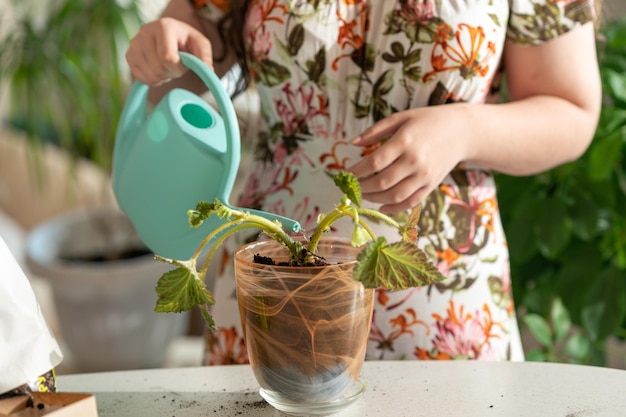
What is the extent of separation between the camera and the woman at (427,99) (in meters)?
0.77

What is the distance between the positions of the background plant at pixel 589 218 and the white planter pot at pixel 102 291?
1.04 metres

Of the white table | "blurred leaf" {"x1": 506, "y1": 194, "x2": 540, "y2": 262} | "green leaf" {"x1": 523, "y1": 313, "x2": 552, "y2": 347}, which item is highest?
the white table

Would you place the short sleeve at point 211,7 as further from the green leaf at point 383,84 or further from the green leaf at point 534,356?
the green leaf at point 534,356

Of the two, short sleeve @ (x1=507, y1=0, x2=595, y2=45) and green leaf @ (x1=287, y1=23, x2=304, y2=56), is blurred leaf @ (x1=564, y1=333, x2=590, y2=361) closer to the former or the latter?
short sleeve @ (x1=507, y1=0, x2=595, y2=45)

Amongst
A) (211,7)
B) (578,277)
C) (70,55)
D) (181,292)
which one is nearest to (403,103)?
(211,7)

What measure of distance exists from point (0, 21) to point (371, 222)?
1.72 meters

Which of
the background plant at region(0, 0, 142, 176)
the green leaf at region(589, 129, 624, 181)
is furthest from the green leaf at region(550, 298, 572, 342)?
the background plant at region(0, 0, 142, 176)

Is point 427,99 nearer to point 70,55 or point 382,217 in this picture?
point 382,217

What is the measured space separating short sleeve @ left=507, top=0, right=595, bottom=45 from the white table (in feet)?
1.12

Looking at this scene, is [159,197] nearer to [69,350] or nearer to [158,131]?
[158,131]

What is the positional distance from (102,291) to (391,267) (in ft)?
5.35

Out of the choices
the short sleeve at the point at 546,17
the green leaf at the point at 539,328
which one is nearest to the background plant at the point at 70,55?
the green leaf at the point at 539,328

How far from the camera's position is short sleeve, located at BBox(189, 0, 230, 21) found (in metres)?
0.86

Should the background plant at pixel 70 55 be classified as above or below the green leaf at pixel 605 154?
above
